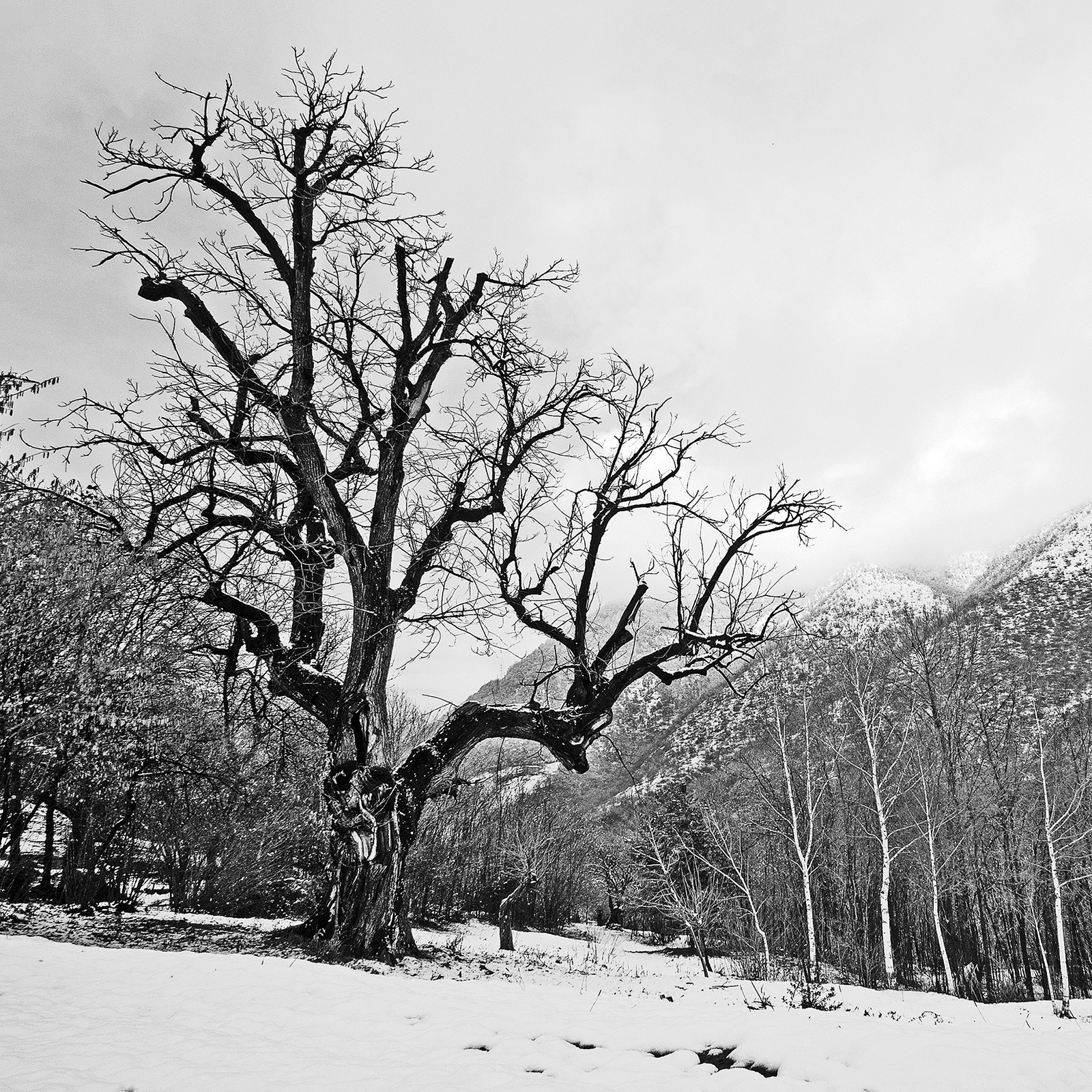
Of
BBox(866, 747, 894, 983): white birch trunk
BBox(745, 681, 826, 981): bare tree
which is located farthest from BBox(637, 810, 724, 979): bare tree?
BBox(866, 747, 894, 983): white birch trunk

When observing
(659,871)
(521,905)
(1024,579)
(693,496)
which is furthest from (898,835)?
(1024,579)

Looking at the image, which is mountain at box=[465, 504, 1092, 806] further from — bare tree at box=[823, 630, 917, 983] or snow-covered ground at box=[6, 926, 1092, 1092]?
snow-covered ground at box=[6, 926, 1092, 1092]

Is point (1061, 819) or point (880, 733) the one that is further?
point (880, 733)

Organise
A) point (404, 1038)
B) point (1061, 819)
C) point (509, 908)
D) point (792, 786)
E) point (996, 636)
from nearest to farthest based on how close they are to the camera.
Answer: point (404, 1038), point (1061, 819), point (792, 786), point (509, 908), point (996, 636)

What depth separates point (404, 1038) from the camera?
16.2ft

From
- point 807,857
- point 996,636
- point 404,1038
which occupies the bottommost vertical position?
point 404,1038

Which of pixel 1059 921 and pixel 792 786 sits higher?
pixel 792 786

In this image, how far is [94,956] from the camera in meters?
6.47

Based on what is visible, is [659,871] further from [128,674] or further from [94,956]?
[94,956]

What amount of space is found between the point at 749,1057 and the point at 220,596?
277 inches

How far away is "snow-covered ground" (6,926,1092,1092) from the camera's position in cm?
391

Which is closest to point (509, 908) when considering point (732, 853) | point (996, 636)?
point (732, 853)

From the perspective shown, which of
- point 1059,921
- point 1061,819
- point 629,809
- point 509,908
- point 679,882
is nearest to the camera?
point 1059,921

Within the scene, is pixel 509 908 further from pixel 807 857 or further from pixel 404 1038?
pixel 404 1038
